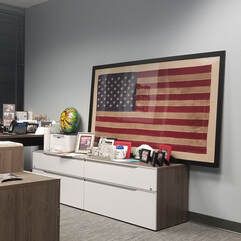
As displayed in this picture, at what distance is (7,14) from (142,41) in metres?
2.81

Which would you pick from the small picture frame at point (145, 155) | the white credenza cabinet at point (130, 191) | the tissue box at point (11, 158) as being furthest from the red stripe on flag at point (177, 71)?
the tissue box at point (11, 158)

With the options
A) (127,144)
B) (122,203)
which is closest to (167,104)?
(127,144)

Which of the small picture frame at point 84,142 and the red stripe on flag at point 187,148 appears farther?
the small picture frame at point 84,142

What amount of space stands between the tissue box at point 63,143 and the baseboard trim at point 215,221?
1646 millimetres

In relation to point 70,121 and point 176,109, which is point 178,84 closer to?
point 176,109

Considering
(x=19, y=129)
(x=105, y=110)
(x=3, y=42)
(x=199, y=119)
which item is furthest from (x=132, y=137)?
(x=3, y=42)

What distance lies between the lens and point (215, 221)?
364 cm

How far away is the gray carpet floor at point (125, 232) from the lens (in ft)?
10.8

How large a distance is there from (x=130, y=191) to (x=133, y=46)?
68.6 inches

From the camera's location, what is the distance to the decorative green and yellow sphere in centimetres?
486

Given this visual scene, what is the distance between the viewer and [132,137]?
4.28 meters

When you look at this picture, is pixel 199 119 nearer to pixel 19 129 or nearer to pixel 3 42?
pixel 19 129

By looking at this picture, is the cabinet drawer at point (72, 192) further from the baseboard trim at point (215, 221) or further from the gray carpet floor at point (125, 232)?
the baseboard trim at point (215, 221)

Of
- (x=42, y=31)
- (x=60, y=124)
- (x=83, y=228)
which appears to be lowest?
(x=83, y=228)
